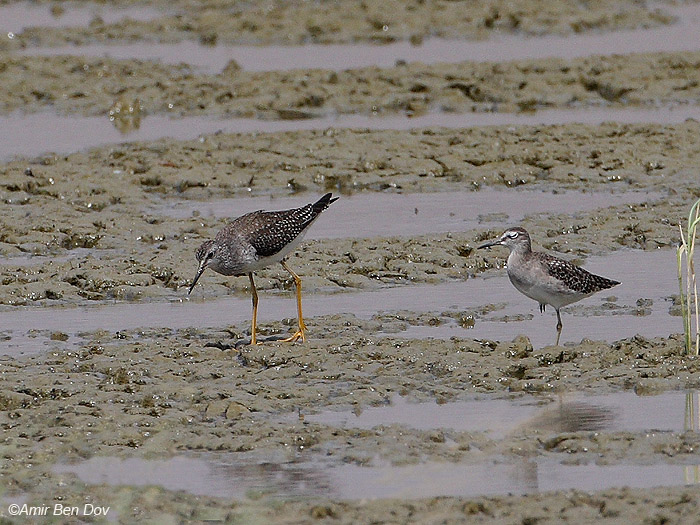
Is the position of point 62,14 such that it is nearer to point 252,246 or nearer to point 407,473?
point 252,246

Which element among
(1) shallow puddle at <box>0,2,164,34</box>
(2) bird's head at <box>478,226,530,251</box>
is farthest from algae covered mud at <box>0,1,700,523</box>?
(1) shallow puddle at <box>0,2,164,34</box>

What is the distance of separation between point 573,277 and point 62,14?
20455 millimetres

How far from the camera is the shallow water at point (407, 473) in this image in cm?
837

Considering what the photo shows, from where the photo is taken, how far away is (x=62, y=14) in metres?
29.9

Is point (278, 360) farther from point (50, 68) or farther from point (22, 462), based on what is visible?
point (50, 68)

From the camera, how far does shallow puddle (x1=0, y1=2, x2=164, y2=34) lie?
28.5 metres

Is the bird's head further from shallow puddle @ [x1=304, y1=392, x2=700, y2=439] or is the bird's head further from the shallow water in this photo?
the shallow water

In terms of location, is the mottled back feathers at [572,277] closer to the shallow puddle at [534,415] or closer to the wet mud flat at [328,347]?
the wet mud flat at [328,347]

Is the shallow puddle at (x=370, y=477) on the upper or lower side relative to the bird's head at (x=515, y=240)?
lower

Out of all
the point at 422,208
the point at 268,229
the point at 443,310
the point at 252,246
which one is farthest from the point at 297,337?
the point at 422,208

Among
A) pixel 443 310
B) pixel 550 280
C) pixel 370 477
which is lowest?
pixel 370 477

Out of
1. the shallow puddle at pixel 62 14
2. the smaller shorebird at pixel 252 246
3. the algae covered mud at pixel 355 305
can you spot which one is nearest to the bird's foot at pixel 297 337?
the smaller shorebird at pixel 252 246

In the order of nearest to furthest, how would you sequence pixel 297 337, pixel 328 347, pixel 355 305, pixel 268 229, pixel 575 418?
pixel 575 418, pixel 328 347, pixel 297 337, pixel 268 229, pixel 355 305

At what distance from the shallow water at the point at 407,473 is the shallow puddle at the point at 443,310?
196cm
